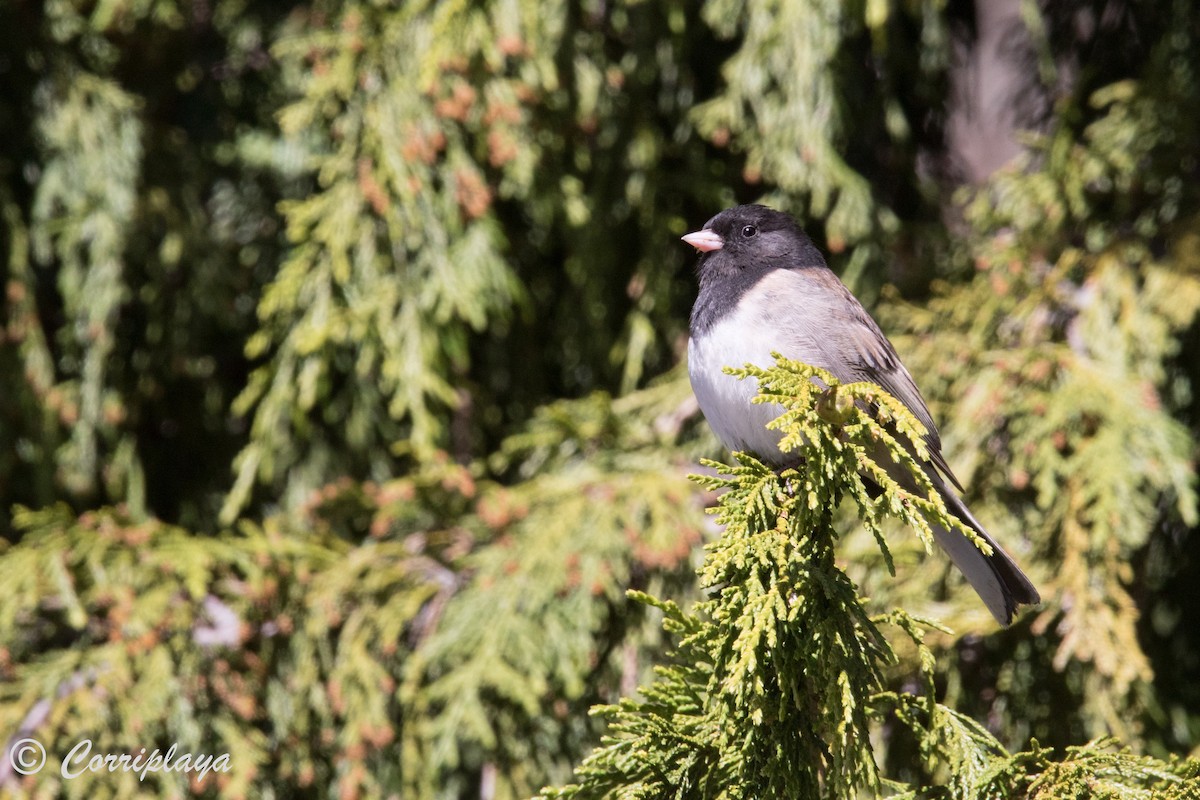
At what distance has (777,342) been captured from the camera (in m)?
1.77

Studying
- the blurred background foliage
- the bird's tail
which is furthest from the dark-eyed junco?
the blurred background foliage

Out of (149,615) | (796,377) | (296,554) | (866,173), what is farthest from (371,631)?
(866,173)

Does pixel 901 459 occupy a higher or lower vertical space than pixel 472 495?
lower

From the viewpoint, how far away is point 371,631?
2285mm

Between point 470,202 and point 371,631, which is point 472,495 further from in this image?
point 470,202

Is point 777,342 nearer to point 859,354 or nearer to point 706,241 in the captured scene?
point 859,354

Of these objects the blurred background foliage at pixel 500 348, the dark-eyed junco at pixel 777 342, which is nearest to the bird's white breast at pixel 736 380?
the dark-eyed junco at pixel 777 342

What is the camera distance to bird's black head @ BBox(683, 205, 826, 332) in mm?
1990

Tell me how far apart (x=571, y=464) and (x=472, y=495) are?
0.26 meters

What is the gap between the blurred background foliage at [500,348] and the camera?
2.13 meters

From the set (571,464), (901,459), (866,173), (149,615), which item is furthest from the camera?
(866,173)

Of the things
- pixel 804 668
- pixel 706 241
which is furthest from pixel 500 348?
pixel 804 668

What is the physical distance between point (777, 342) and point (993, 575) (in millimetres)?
467

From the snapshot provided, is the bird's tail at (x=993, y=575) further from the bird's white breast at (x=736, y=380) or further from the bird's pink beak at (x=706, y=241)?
the bird's pink beak at (x=706, y=241)
